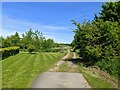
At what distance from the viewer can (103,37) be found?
25094mm

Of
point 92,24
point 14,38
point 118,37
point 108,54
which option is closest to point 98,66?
point 108,54

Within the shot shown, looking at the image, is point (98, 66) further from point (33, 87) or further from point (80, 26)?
point (33, 87)

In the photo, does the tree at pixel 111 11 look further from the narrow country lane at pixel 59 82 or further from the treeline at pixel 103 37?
the narrow country lane at pixel 59 82

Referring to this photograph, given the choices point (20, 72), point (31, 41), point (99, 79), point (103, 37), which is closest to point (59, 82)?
point (99, 79)

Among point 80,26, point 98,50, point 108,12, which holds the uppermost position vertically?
point 108,12

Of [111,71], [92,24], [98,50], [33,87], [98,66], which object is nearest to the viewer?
[33,87]

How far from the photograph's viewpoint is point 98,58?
23594mm

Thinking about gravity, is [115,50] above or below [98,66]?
above

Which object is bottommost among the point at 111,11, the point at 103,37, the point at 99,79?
the point at 99,79

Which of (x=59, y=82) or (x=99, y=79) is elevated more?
(x=59, y=82)

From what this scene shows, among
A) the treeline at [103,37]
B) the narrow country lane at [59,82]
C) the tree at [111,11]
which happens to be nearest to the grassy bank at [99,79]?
the narrow country lane at [59,82]

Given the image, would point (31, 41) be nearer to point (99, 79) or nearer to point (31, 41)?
point (31, 41)

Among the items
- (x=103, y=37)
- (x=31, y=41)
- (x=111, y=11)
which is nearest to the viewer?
Result: (x=103, y=37)

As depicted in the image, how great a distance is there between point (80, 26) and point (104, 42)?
4.15m
